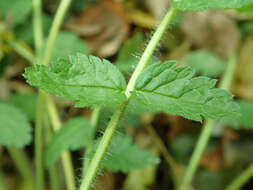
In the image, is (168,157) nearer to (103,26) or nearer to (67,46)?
(67,46)

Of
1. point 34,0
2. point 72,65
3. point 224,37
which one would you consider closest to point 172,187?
point 224,37

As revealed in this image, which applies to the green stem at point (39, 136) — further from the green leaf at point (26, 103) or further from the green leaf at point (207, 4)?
the green leaf at point (207, 4)

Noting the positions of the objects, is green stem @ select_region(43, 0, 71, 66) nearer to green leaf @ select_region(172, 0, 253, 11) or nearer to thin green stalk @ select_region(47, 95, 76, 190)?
thin green stalk @ select_region(47, 95, 76, 190)

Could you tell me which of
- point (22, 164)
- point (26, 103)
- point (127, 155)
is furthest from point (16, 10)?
point (127, 155)

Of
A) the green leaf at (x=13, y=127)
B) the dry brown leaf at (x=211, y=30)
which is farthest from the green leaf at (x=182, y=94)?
the dry brown leaf at (x=211, y=30)

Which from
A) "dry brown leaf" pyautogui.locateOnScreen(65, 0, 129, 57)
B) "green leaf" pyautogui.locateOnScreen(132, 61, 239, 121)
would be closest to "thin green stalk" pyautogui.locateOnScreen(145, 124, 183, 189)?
"dry brown leaf" pyautogui.locateOnScreen(65, 0, 129, 57)

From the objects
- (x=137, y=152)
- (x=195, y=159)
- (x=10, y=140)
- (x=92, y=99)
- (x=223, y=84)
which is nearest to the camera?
(x=92, y=99)

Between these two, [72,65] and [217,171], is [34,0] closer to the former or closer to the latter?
[72,65]
